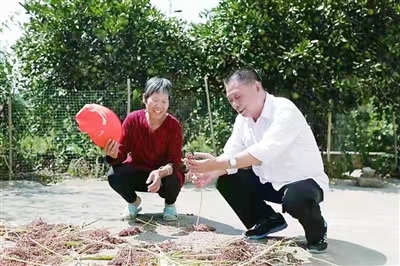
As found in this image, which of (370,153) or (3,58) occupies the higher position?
(3,58)

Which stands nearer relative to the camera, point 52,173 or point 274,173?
point 274,173

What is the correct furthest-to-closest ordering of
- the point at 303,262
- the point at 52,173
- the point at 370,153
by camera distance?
the point at 370,153, the point at 52,173, the point at 303,262

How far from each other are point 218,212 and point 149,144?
914 millimetres

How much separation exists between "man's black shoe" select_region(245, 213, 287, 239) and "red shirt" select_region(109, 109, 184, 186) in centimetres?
73

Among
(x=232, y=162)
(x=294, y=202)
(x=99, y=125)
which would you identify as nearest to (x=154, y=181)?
(x=99, y=125)

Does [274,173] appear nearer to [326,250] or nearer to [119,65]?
[326,250]

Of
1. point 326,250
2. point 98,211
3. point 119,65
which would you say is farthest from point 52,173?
point 326,250

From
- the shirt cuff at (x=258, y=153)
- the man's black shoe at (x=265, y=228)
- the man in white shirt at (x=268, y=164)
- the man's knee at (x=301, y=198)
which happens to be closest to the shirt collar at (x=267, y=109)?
the man in white shirt at (x=268, y=164)

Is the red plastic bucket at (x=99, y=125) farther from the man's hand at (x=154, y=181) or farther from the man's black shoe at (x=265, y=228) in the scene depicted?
the man's black shoe at (x=265, y=228)

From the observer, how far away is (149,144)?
3662 mm

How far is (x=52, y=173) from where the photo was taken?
643 cm

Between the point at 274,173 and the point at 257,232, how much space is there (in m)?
0.44

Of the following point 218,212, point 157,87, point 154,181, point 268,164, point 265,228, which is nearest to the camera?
point 268,164

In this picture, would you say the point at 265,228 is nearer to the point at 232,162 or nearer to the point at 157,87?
the point at 232,162
